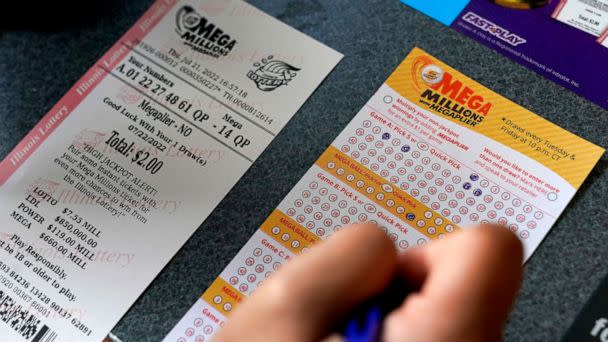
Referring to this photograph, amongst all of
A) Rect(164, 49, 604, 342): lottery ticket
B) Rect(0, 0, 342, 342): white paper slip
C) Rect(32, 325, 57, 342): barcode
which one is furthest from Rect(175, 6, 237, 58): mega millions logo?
Rect(32, 325, 57, 342): barcode

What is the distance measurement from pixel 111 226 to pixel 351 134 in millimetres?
210

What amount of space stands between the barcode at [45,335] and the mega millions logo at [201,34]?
27 centimetres

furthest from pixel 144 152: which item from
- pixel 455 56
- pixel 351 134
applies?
pixel 455 56

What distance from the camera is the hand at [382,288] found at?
31 cm

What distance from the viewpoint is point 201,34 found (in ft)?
2.00

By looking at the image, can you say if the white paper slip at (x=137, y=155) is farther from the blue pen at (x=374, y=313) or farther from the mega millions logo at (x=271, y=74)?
the blue pen at (x=374, y=313)

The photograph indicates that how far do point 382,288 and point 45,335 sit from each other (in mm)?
297

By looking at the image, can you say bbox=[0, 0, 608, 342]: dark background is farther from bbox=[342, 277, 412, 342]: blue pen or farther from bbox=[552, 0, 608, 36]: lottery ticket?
bbox=[342, 277, 412, 342]: blue pen

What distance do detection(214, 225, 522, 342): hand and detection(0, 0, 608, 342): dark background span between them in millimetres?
175

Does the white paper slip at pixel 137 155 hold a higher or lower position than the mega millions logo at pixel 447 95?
lower

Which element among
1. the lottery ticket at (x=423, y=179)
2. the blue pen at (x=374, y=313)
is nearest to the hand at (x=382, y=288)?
the blue pen at (x=374, y=313)

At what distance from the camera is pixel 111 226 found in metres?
0.54

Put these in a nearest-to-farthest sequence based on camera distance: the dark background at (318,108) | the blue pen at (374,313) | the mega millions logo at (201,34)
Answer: the blue pen at (374,313) < the dark background at (318,108) < the mega millions logo at (201,34)

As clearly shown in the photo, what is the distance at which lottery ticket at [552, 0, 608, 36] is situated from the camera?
0.57 m
